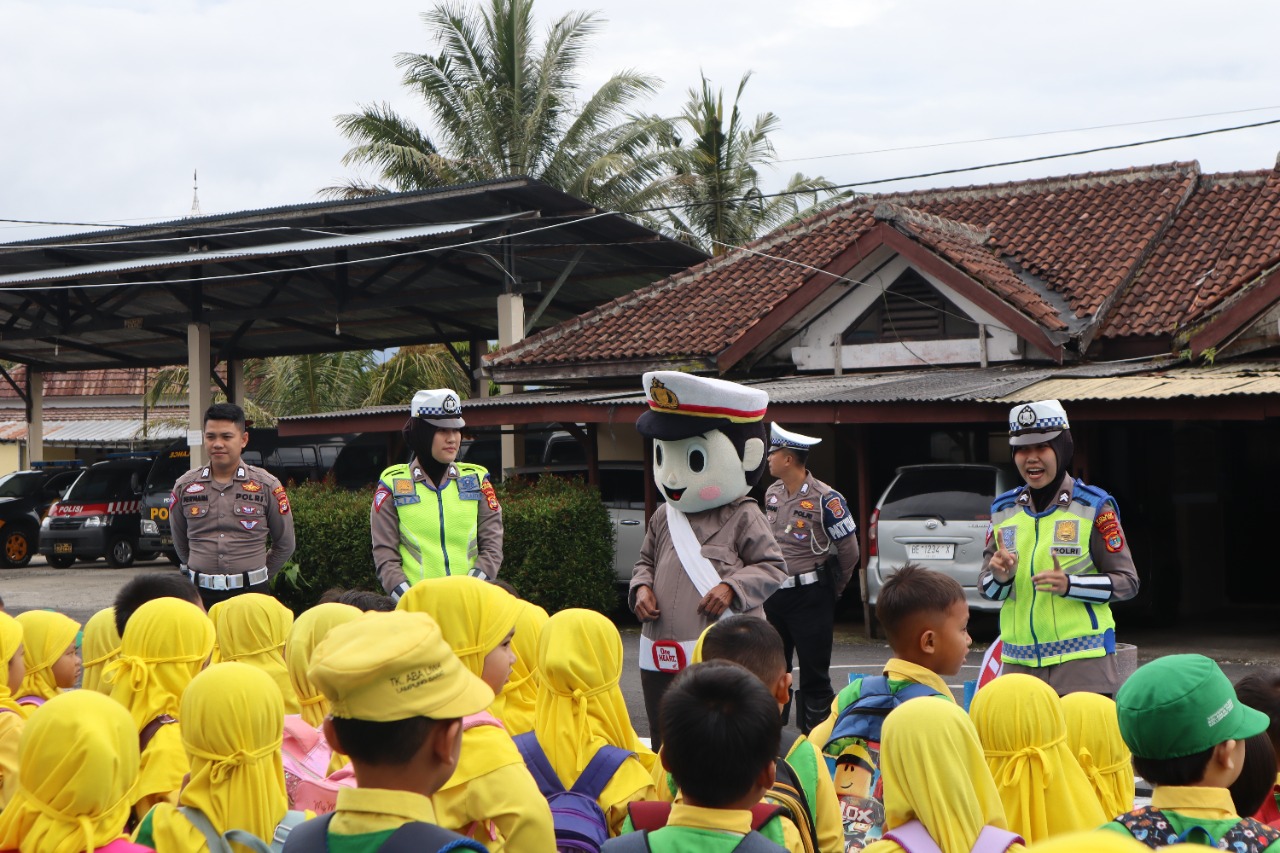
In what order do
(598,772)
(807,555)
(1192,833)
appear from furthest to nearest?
(807,555) < (598,772) < (1192,833)

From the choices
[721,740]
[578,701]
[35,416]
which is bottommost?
[578,701]

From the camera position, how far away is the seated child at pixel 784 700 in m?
3.39

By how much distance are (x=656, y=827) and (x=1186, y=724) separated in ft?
3.95

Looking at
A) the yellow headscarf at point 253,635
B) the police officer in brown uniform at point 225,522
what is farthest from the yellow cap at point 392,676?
the police officer in brown uniform at point 225,522

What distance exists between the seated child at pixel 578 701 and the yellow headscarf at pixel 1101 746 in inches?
53.2

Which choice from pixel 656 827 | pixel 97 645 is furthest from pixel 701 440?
pixel 656 827

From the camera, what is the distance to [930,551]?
40.3 feet

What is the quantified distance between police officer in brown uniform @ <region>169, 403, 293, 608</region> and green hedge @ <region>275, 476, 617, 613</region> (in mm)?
5947

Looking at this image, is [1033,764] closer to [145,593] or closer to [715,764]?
[715,764]

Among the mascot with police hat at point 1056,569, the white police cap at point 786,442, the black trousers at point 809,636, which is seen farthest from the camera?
the white police cap at point 786,442

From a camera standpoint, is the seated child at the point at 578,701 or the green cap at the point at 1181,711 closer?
the green cap at the point at 1181,711

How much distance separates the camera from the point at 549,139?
27859mm

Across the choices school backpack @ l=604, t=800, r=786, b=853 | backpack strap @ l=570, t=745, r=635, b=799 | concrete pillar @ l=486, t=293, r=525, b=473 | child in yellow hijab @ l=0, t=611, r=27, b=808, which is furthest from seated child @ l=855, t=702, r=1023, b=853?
concrete pillar @ l=486, t=293, r=525, b=473

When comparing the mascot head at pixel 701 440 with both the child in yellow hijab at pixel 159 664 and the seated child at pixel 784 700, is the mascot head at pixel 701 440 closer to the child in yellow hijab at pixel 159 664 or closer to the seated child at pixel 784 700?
the seated child at pixel 784 700
